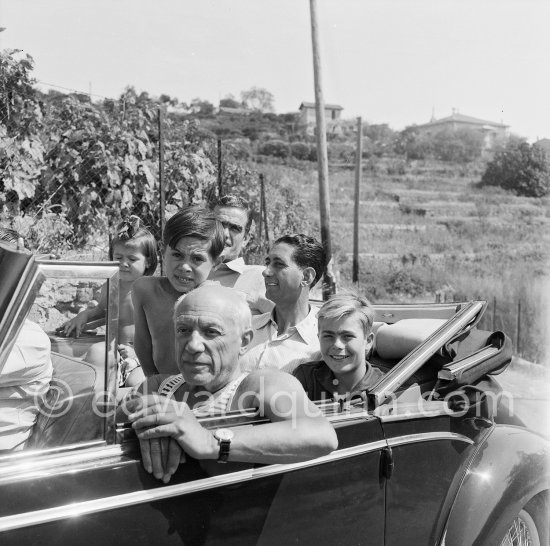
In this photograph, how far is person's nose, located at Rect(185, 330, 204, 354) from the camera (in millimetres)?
2074

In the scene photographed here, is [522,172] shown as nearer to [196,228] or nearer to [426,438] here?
[196,228]

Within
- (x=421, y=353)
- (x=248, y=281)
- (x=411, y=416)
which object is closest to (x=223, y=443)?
(x=411, y=416)

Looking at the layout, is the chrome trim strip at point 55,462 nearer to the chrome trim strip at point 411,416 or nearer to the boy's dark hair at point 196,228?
the chrome trim strip at point 411,416

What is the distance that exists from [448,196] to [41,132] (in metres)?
45.6

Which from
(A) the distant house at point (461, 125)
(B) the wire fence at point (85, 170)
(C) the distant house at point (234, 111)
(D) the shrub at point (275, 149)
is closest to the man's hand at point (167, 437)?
(B) the wire fence at point (85, 170)

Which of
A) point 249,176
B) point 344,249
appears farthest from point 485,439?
point 344,249

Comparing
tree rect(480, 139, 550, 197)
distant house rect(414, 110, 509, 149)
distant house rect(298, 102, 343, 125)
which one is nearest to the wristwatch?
tree rect(480, 139, 550, 197)

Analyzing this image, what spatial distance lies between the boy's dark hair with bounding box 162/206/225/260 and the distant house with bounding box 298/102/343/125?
85871 millimetres

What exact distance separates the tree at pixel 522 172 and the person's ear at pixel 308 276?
49.5 m

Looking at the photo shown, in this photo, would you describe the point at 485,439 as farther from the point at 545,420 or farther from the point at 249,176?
the point at 249,176

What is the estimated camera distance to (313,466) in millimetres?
2139

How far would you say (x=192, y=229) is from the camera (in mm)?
2957

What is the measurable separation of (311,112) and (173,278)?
105598 mm

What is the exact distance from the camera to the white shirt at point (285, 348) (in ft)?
9.80
